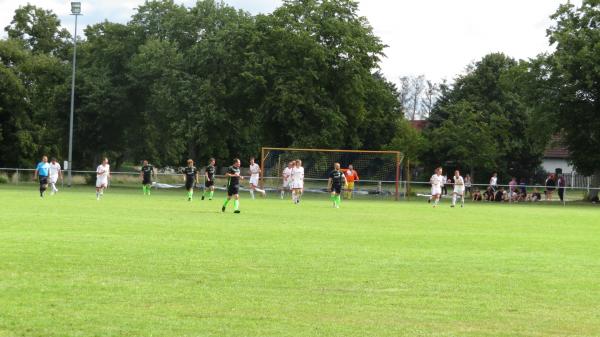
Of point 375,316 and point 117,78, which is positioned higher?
point 117,78

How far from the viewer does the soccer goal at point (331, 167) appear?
54.4 meters

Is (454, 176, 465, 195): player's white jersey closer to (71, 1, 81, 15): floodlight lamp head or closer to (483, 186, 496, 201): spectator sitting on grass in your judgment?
(483, 186, 496, 201): spectator sitting on grass

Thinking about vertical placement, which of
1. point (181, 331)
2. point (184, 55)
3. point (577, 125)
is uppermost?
point (184, 55)

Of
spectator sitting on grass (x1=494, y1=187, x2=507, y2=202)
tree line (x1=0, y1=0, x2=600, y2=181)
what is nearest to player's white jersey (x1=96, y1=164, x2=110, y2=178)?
tree line (x1=0, y1=0, x2=600, y2=181)

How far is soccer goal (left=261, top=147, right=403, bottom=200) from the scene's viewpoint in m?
54.4

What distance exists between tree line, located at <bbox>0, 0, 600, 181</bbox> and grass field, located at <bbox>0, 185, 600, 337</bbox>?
125 feet

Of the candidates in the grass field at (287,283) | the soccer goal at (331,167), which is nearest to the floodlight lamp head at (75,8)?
the soccer goal at (331,167)

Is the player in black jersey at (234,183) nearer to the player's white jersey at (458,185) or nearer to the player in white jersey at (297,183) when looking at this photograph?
the player in white jersey at (297,183)

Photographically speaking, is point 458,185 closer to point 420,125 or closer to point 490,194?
point 490,194

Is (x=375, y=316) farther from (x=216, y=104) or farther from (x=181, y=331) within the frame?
(x=216, y=104)

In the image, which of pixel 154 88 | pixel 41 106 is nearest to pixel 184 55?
pixel 154 88

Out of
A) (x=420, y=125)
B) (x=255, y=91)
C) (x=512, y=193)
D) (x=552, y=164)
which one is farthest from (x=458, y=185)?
(x=420, y=125)

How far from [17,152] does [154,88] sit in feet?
69.0

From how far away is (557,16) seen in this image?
59.7 meters
